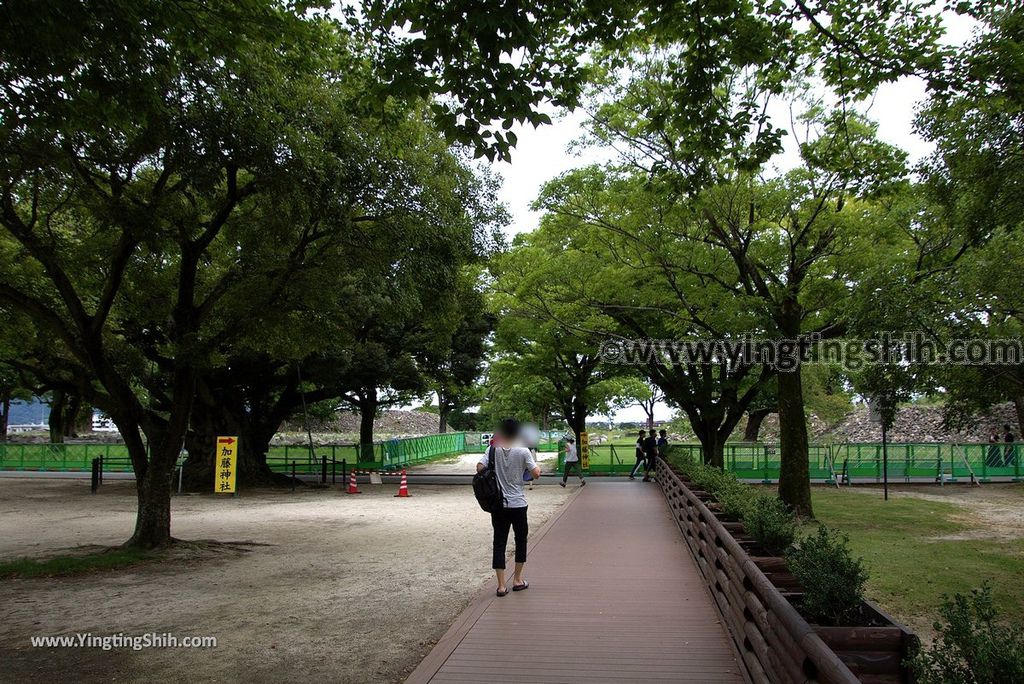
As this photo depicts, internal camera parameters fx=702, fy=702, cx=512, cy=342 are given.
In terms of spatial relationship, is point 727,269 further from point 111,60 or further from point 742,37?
point 111,60

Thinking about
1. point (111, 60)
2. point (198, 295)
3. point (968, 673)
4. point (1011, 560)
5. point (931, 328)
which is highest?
point (111, 60)

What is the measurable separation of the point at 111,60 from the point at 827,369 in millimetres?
24342

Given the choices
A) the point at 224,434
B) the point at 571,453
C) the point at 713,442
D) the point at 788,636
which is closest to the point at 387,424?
the point at 224,434

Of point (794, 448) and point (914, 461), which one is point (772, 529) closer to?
point (794, 448)

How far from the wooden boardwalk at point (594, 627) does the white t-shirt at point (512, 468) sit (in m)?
1.01

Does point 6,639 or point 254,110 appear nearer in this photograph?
point 6,639

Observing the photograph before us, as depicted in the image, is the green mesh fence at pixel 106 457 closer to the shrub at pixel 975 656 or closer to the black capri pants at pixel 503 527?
the black capri pants at pixel 503 527

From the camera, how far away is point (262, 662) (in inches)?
210

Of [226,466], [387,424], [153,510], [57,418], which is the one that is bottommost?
[387,424]

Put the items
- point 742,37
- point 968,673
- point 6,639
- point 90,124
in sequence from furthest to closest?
point 90,124 < point 742,37 < point 6,639 < point 968,673

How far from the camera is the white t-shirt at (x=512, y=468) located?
7012 millimetres

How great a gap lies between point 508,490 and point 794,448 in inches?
385

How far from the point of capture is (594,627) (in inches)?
230

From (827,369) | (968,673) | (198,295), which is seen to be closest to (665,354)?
(827,369)
